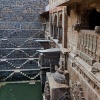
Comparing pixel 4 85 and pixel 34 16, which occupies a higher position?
pixel 34 16

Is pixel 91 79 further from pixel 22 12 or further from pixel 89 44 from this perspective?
pixel 22 12

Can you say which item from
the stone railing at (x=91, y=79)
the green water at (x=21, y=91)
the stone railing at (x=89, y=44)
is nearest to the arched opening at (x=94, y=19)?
the stone railing at (x=89, y=44)

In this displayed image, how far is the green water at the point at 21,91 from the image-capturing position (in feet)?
39.8

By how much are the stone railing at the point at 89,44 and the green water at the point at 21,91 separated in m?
6.13

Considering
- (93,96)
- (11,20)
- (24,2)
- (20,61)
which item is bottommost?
(20,61)

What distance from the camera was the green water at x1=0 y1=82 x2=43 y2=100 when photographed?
12.1 m

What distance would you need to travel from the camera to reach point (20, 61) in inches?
628

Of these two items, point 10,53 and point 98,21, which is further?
point 10,53

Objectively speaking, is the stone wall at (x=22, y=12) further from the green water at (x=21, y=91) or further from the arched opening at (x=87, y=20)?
the arched opening at (x=87, y=20)

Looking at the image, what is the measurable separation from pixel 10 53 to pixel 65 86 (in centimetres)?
929

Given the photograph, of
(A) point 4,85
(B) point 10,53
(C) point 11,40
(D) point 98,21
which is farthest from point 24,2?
(D) point 98,21

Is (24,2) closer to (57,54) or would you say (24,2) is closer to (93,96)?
(57,54)

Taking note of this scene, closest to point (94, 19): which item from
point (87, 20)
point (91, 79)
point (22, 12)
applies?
point (87, 20)

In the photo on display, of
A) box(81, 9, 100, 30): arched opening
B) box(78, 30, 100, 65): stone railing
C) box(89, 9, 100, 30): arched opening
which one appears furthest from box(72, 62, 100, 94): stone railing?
box(89, 9, 100, 30): arched opening
